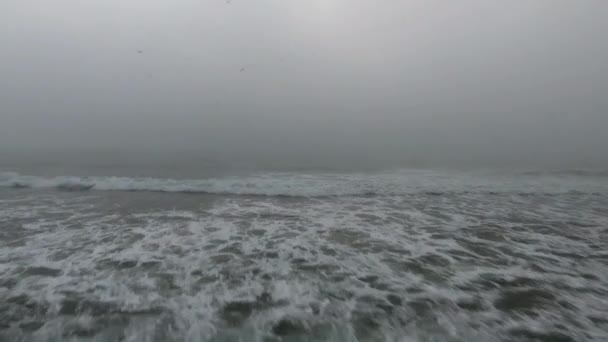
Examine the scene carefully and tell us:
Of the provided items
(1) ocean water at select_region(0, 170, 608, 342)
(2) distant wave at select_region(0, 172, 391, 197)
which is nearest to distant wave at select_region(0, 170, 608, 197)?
(2) distant wave at select_region(0, 172, 391, 197)

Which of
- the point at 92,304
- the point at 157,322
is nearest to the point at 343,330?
the point at 157,322

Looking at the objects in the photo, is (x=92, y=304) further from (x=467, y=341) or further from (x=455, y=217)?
(x=455, y=217)

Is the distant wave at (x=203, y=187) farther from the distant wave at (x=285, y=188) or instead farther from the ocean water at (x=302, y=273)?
the ocean water at (x=302, y=273)

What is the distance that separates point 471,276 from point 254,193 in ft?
32.1

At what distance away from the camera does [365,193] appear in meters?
12.5

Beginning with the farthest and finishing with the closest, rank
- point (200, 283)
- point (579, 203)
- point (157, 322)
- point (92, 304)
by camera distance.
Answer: point (579, 203) → point (200, 283) → point (92, 304) → point (157, 322)

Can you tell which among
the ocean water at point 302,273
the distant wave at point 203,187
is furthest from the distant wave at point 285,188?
the ocean water at point 302,273

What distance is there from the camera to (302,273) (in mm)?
4340

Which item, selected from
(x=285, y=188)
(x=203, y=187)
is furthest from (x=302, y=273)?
(x=203, y=187)

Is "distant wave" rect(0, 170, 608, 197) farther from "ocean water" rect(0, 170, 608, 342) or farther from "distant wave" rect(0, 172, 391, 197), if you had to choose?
"ocean water" rect(0, 170, 608, 342)

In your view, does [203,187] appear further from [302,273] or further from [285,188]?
[302,273]

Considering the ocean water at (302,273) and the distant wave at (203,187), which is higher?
the distant wave at (203,187)

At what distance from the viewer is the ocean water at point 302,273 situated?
292cm

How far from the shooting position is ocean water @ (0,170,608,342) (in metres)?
2.92
